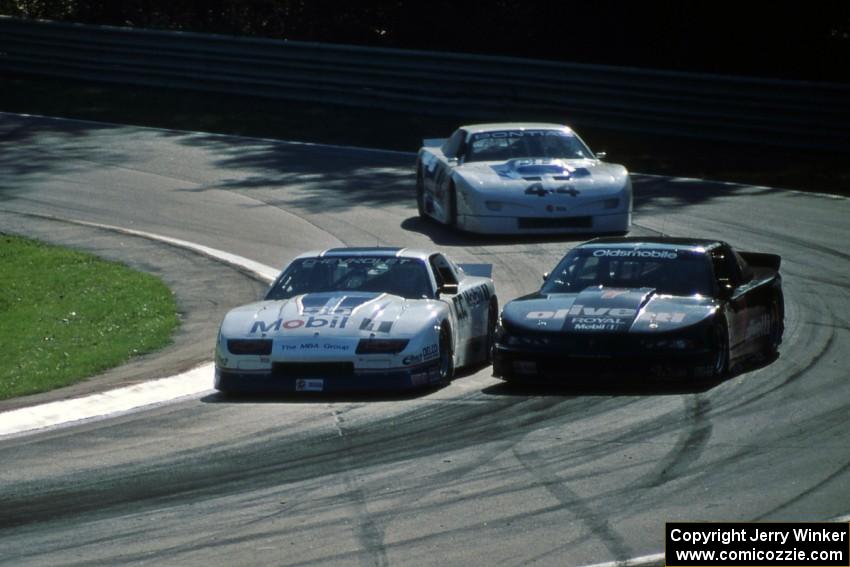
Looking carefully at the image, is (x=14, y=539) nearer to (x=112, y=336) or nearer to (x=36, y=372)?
(x=36, y=372)

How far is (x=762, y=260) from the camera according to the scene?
45.3 ft

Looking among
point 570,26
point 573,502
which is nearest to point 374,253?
point 573,502

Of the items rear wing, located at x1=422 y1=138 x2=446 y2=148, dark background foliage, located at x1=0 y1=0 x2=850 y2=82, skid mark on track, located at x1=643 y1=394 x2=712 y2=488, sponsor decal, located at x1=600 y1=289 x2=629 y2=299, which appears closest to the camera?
skid mark on track, located at x1=643 y1=394 x2=712 y2=488

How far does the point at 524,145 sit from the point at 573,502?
40.9ft

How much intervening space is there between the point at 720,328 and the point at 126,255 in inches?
341

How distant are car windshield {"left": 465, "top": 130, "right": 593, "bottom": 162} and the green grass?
5.26 metres

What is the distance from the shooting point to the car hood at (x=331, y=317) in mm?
11289

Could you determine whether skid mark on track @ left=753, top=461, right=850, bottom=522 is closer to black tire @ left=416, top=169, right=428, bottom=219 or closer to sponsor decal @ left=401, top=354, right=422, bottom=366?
sponsor decal @ left=401, top=354, right=422, bottom=366

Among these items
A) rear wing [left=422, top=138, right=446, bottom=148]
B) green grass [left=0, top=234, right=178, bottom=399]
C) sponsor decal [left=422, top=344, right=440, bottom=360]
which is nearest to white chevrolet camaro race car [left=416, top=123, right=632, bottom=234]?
rear wing [left=422, top=138, right=446, bottom=148]

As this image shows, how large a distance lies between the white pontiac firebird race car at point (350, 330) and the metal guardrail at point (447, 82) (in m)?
13.1

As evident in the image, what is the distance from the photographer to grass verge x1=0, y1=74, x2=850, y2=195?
2323 centimetres

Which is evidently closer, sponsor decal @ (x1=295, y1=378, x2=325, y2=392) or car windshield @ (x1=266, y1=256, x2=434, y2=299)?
sponsor decal @ (x1=295, y1=378, x2=325, y2=392)

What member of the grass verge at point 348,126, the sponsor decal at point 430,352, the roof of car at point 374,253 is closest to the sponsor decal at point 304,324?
the sponsor decal at point 430,352

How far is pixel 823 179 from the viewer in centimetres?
2248
